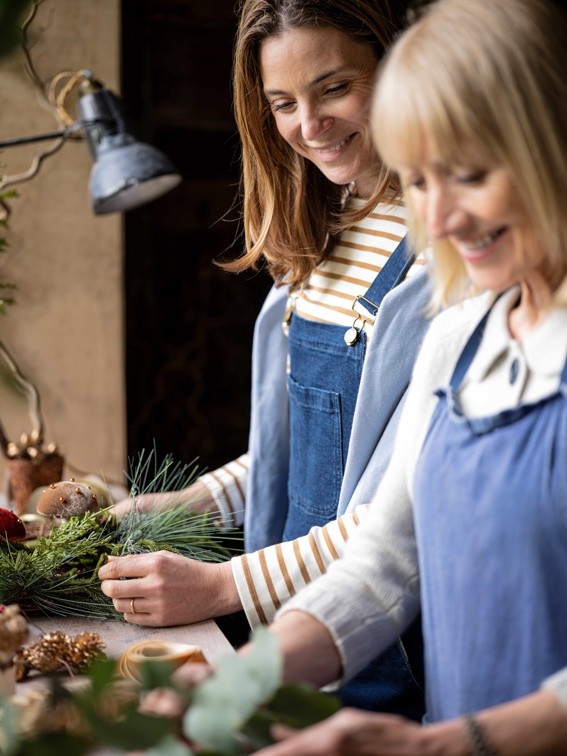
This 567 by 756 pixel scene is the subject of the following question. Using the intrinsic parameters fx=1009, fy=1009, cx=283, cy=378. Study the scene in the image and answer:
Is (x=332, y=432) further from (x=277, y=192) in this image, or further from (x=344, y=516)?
(x=277, y=192)

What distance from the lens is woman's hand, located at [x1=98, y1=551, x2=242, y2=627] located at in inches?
55.6

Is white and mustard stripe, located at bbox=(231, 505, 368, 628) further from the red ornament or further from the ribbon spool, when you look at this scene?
the red ornament

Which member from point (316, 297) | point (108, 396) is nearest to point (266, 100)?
point (316, 297)

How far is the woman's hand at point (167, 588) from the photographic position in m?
1.41

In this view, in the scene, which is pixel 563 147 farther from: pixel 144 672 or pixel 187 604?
pixel 187 604

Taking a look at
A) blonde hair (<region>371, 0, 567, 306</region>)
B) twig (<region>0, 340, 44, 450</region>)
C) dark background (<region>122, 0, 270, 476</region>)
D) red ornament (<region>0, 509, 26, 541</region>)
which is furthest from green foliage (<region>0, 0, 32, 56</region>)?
dark background (<region>122, 0, 270, 476</region>)

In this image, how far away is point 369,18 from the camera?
161 centimetres

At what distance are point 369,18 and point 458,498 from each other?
879 millimetres

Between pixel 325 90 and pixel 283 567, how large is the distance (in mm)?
764

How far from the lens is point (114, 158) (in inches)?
78.9

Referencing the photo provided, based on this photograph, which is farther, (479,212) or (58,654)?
(58,654)

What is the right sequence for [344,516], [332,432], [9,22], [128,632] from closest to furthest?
1. [9,22]
2. [128,632]
3. [344,516]
4. [332,432]

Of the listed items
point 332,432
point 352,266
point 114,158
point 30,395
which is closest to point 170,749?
point 332,432

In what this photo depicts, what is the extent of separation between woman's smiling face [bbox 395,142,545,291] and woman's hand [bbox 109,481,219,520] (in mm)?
792
